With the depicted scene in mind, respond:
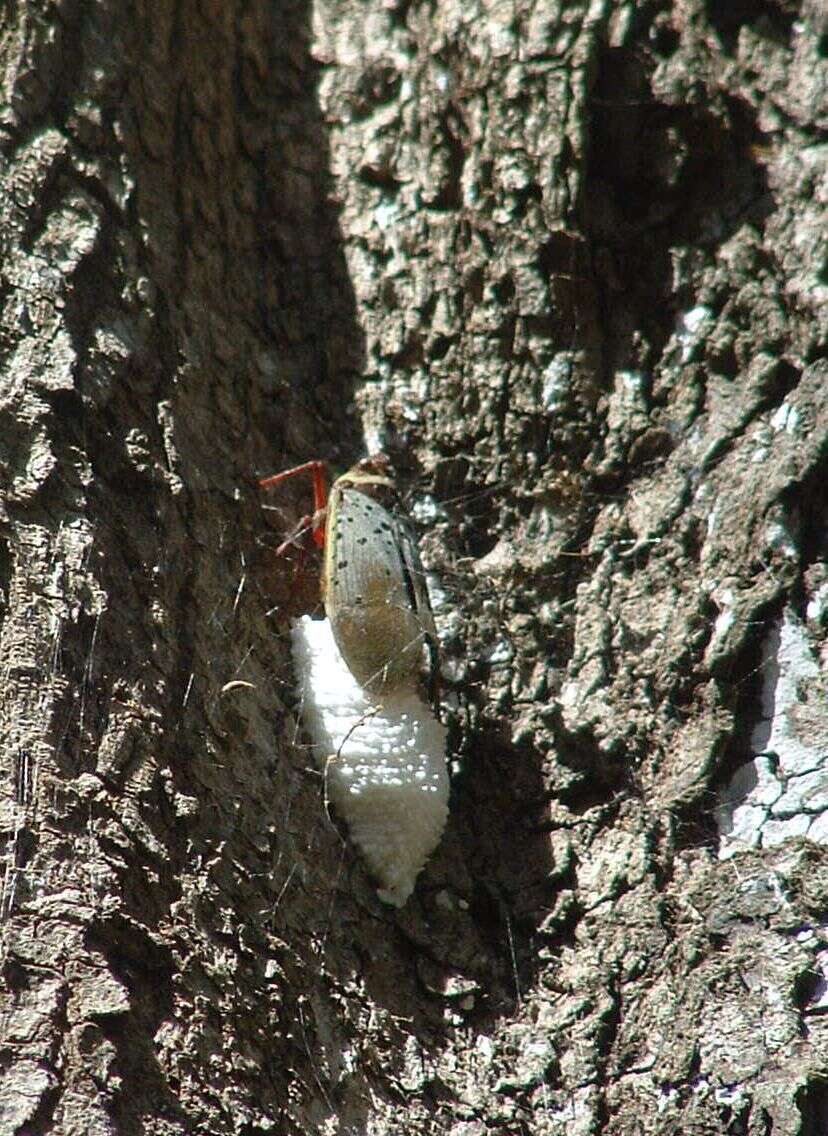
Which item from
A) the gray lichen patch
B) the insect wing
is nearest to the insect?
the insect wing

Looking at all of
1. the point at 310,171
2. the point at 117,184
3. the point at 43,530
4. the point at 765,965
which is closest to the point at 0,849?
the point at 43,530

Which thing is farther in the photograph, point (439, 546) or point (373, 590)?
point (439, 546)

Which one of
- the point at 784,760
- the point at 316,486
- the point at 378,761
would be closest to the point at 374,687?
the point at 378,761

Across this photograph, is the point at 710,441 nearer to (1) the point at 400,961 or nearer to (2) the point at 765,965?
(2) the point at 765,965

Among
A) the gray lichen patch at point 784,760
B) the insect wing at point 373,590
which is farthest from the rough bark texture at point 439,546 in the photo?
the insect wing at point 373,590

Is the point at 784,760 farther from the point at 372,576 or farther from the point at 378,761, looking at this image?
the point at 372,576

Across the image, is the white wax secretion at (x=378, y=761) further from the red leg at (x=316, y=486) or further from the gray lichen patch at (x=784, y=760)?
the gray lichen patch at (x=784, y=760)
